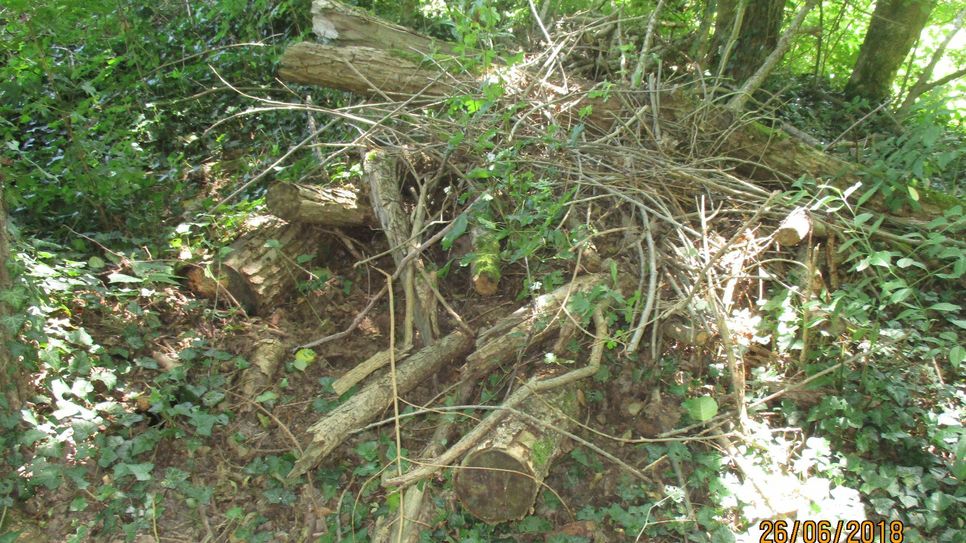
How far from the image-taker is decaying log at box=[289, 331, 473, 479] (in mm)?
3229

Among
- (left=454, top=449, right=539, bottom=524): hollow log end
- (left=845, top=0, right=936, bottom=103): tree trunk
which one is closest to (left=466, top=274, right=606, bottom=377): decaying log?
(left=454, top=449, right=539, bottom=524): hollow log end

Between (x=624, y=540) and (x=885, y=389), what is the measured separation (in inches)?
61.3

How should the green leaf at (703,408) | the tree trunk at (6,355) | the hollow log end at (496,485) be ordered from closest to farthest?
the hollow log end at (496,485) < the green leaf at (703,408) < the tree trunk at (6,355)

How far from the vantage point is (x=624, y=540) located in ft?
9.61

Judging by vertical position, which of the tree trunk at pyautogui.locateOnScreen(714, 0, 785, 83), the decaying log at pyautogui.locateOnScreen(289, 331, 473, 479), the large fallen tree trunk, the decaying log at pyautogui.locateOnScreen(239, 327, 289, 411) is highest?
the tree trunk at pyautogui.locateOnScreen(714, 0, 785, 83)

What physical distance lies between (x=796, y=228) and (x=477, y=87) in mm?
2416

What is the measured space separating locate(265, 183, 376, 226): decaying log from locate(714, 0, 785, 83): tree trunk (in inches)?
143

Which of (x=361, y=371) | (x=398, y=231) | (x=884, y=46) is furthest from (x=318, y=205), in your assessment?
(x=884, y=46)

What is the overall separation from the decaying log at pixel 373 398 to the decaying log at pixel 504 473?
30.1 inches

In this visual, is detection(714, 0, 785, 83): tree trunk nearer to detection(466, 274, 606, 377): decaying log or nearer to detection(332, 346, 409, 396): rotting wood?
detection(466, 274, 606, 377): decaying log

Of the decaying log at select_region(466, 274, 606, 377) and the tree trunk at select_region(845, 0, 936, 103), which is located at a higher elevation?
the tree trunk at select_region(845, 0, 936, 103)

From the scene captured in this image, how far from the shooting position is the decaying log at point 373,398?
3.23m

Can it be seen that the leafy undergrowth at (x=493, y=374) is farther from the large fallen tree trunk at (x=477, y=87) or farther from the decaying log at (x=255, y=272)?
the large fallen tree trunk at (x=477, y=87)

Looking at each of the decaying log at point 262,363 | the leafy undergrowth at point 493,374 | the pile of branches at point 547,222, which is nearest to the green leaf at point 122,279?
the leafy undergrowth at point 493,374
